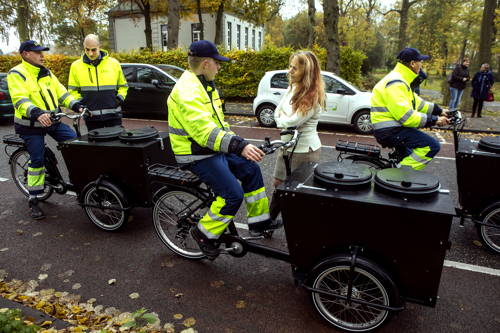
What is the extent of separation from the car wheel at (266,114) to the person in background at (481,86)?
22.1ft

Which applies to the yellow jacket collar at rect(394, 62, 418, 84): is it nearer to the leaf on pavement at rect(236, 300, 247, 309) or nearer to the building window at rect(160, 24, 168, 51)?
the leaf on pavement at rect(236, 300, 247, 309)

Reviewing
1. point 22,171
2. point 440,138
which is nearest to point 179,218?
point 22,171

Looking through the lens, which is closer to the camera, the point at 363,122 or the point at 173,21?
the point at 363,122

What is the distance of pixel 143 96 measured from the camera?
11.8 meters

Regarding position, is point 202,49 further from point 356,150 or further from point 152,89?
point 152,89

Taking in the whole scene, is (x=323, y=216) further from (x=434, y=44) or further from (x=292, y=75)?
(x=434, y=44)

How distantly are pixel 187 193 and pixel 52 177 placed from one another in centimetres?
252

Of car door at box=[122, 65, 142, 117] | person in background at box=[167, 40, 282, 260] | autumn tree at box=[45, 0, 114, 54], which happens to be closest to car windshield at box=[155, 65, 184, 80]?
car door at box=[122, 65, 142, 117]

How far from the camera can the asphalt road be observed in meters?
2.92

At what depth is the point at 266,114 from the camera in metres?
10.8

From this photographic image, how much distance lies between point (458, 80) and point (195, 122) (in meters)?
12.3

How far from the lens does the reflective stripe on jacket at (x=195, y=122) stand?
2859mm

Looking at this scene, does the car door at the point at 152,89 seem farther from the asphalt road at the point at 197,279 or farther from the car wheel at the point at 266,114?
the asphalt road at the point at 197,279

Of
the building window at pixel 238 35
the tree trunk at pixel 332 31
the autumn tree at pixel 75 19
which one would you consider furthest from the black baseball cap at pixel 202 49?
the building window at pixel 238 35
